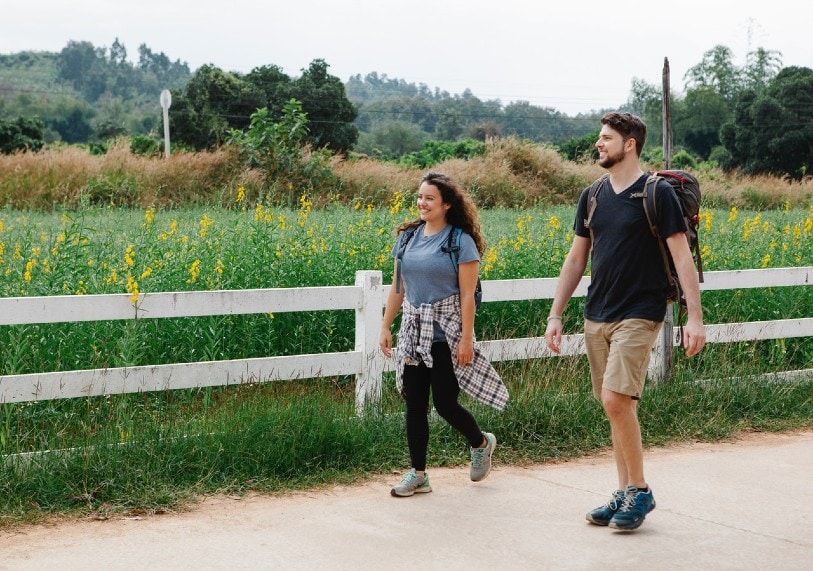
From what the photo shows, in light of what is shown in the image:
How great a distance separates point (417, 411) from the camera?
6.31 meters

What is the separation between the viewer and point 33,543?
5230 mm

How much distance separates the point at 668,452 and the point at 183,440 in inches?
136

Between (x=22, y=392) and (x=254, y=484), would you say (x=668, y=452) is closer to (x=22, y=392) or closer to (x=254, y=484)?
(x=254, y=484)

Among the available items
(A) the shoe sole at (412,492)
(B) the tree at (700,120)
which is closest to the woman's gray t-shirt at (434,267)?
(A) the shoe sole at (412,492)

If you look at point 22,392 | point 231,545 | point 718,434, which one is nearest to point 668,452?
point 718,434

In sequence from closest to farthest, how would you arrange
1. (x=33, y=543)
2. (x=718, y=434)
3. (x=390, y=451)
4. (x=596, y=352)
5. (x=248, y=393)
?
1. (x=33, y=543)
2. (x=596, y=352)
3. (x=390, y=451)
4. (x=248, y=393)
5. (x=718, y=434)

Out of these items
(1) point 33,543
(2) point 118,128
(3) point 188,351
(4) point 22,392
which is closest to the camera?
(1) point 33,543

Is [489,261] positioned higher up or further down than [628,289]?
further down

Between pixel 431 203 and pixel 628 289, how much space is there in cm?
132

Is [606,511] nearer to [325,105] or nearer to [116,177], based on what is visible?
[116,177]

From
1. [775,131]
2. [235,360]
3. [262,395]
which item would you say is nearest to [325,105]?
[775,131]

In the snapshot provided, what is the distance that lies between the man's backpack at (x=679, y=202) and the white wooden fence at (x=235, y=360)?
2189 mm

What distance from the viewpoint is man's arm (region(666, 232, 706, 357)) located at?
536 centimetres

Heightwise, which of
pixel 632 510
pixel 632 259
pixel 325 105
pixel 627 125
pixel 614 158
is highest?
pixel 325 105
